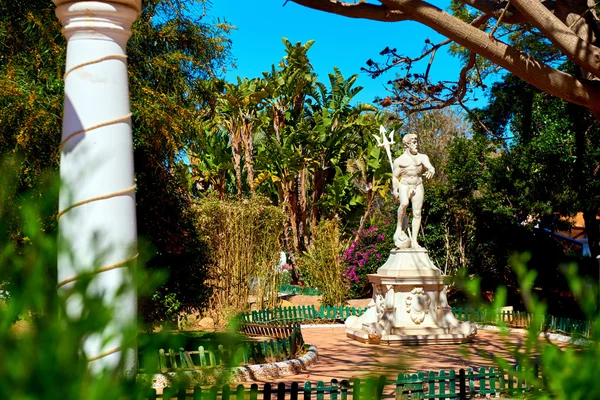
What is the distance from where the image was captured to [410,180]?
13188 millimetres

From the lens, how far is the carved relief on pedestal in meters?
12.7

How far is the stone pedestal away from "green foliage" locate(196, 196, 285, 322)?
4.51m

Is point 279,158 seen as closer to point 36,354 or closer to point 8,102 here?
point 8,102

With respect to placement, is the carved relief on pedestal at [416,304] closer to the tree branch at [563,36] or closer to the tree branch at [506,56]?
the tree branch at [506,56]

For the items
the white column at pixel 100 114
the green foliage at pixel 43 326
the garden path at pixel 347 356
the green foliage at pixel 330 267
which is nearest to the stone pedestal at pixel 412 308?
the garden path at pixel 347 356

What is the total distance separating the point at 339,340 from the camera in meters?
13.6

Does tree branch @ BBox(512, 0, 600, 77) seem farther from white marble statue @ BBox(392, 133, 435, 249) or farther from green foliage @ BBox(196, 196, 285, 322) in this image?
green foliage @ BBox(196, 196, 285, 322)

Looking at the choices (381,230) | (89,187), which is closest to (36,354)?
(89,187)

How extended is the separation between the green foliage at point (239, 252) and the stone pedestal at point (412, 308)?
4.51 meters

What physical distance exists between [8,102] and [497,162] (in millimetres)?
13504

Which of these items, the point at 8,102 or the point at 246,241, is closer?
the point at 8,102

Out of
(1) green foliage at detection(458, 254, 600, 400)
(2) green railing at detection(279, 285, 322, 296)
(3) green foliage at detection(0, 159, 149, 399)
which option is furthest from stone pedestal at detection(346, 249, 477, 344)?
(3) green foliage at detection(0, 159, 149, 399)

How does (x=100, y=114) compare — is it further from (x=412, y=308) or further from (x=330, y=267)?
(x=330, y=267)

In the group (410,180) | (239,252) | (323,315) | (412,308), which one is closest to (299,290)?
(323,315)
